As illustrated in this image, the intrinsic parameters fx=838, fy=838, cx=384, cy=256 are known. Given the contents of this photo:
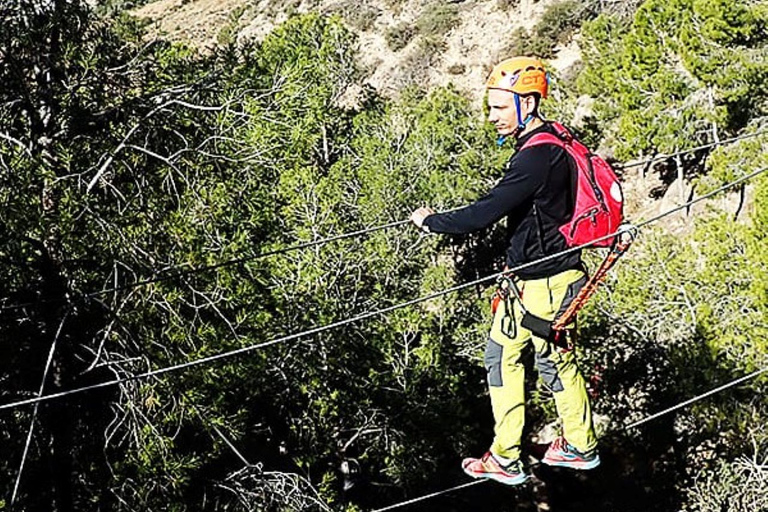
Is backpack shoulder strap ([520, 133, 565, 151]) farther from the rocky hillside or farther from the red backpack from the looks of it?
the rocky hillside

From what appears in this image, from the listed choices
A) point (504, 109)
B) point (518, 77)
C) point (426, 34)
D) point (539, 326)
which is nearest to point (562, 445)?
point (539, 326)

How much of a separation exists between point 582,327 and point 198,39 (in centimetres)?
3158

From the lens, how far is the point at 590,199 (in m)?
3.82

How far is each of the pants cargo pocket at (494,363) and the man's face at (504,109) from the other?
3.74ft

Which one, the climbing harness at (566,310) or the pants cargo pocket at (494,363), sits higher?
the climbing harness at (566,310)

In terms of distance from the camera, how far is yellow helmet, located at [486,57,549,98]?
379 centimetres

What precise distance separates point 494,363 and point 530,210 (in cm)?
92

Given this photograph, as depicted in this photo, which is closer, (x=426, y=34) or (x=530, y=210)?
(x=530, y=210)

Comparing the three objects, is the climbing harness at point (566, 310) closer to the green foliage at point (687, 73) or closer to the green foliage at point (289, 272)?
the green foliage at point (289, 272)

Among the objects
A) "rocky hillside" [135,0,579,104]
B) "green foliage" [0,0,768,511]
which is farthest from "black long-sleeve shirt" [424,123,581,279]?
"rocky hillside" [135,0,579,104]

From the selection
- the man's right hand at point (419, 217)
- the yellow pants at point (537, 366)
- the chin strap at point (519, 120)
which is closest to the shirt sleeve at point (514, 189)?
the chin strap at point (519, 120)

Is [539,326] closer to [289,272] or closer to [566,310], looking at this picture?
[566,310]

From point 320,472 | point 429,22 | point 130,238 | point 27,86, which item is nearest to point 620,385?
point 320,472

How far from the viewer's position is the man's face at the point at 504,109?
150 inches
